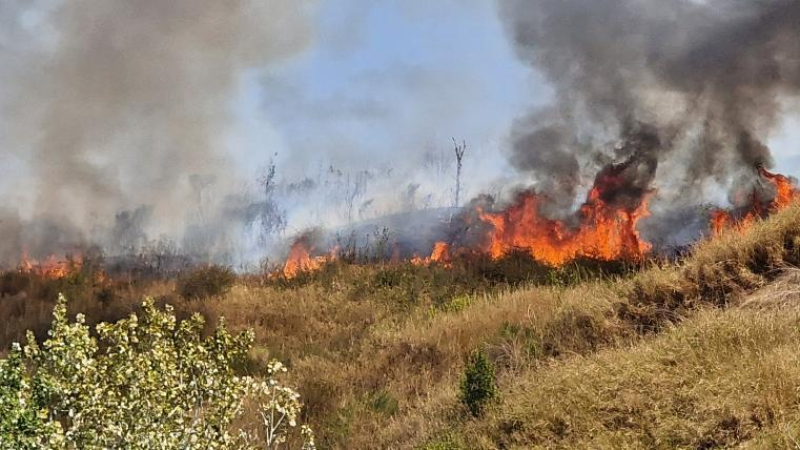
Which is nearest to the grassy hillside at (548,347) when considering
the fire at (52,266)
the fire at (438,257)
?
the fire at (438,257)

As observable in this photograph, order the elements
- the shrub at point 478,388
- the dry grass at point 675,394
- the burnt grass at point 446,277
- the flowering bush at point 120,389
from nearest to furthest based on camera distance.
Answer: the flowering bush at point 120,389 < the dry grass at point 675,394 < the shrub at point 478,388 < the burnt grass at point 446,277

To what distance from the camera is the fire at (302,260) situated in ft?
59.8

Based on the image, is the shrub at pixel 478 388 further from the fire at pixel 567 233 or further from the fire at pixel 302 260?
the fire at pixel 302 260

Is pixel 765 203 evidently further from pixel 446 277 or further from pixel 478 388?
pixel 478 388

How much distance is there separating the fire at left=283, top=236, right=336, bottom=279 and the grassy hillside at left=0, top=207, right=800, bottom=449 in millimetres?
2224

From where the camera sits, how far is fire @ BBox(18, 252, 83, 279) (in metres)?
18.0

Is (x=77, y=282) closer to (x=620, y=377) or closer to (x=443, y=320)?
(x=443, y=320)

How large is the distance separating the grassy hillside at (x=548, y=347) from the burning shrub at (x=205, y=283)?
155mm

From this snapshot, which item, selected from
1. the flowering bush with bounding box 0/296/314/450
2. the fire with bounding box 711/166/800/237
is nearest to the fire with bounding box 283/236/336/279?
the fire with bounding box 711/166/800/237

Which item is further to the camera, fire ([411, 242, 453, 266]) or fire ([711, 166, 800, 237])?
fire ([411, 242, 453, 266])

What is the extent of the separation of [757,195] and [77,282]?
1752cm

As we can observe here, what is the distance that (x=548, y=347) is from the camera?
339 inches

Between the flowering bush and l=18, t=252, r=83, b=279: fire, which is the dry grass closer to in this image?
the flowering bush

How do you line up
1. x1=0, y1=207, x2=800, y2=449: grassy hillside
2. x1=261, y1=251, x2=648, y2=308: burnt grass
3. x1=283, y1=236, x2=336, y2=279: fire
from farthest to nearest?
x1=283, y1=236, x2=336, y2=279: fire → x1=261, y1=251, x2=648, y2=308: burnt grass → x1=0, y1=207, x2=800, y2=449: grassy hillside
